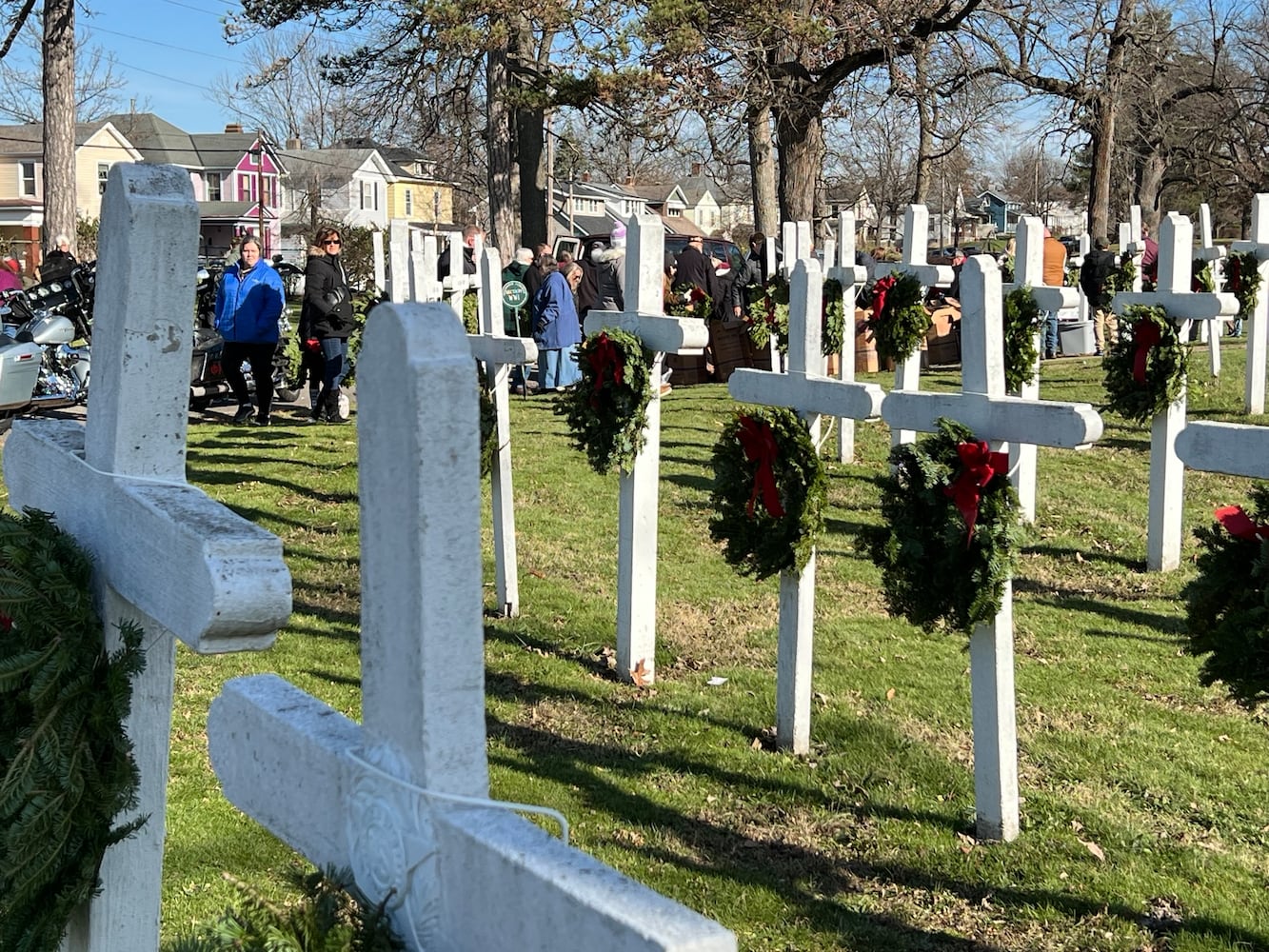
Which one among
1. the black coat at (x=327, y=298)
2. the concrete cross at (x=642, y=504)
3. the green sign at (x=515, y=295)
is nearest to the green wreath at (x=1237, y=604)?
the concrete cross at (x=642, y=504)

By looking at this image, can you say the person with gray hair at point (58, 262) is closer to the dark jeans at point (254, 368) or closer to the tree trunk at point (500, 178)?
the dark jeans at point (254, 368)

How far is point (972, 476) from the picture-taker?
471 centimetres

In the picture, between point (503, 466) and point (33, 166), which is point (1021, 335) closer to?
point (503, 466)

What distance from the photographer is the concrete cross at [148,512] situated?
1.63 meters

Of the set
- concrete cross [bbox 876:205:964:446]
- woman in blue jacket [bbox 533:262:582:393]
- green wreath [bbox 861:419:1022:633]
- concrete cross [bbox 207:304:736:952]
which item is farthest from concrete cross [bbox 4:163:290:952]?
woman in blue jacket [bbox 533:262:582:393]

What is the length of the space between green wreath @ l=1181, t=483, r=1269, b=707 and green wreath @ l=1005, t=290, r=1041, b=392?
6393 mm

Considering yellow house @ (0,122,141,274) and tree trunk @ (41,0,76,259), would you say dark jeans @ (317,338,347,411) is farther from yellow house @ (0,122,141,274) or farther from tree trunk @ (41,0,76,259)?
yellow house @ (0,122,141,274)

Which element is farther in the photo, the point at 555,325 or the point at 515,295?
the point at 515,295

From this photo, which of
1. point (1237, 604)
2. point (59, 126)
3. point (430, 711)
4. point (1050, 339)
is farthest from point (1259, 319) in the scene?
point (59, 126)

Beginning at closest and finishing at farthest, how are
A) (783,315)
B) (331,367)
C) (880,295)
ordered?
1. (880,295)
2. (783,315)
3. (331,367)

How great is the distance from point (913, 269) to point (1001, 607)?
8.00 m

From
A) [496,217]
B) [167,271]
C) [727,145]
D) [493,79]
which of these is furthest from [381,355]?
[496,217]

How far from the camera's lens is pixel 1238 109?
144 ft

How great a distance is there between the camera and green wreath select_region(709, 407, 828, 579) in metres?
5.56
